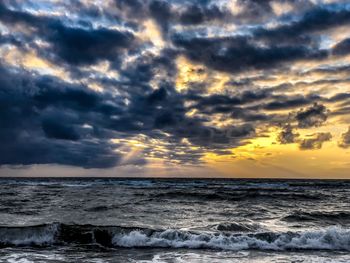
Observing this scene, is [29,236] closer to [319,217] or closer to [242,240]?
[242,240]

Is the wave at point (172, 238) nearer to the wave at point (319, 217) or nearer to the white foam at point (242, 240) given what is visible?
the white foam at point (242, 240)

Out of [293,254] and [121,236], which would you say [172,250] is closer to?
[121,236]

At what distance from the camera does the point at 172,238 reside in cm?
1455

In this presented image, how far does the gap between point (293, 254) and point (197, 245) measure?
342 cm

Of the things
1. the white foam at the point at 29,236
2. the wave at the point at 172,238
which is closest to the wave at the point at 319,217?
the wave at the point at 172,238

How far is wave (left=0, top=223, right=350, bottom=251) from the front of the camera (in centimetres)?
1391

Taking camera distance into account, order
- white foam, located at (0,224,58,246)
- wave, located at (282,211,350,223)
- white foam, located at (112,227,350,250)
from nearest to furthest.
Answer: white foam, located at (112,227,350,250), white foam, located at (0,224,58,246), wave, located at (282,211,350,223)

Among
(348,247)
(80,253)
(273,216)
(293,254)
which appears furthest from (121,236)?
(273,216)

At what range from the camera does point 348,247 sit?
13.8 metres

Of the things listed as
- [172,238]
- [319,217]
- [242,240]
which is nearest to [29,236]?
[172,238]

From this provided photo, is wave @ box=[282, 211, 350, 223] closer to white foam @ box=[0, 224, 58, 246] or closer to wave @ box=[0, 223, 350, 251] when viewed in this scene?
wave @ box=[0, 223, 350, 251]

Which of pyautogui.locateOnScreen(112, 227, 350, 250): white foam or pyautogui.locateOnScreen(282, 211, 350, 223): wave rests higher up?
pyautogui.locateOnScreen(282, 211, 350, 223): wave

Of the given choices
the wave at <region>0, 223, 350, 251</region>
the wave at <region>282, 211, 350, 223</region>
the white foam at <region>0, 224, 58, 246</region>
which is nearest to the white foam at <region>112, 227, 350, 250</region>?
the wave at <region>0, 223, 350, 251</region>

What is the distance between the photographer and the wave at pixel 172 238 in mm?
13906
